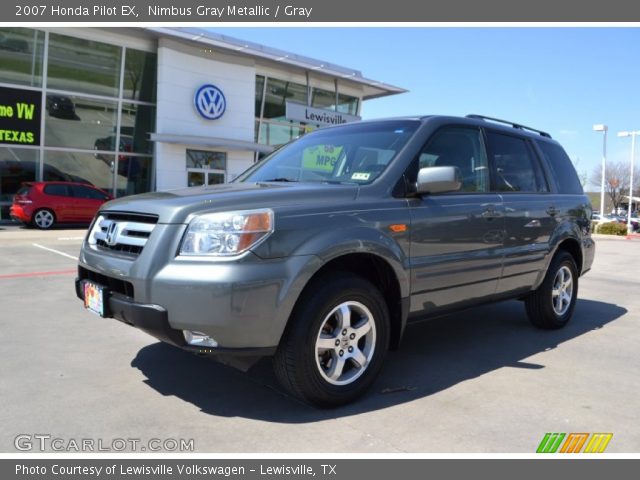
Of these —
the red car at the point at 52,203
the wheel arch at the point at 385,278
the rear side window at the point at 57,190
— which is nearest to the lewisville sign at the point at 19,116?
the red car at the point at 52,203

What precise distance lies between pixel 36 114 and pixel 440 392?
18.6 meters

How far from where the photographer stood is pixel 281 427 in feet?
9.99

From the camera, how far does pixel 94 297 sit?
343 cm

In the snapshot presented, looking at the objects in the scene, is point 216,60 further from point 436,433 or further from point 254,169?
point 436,433

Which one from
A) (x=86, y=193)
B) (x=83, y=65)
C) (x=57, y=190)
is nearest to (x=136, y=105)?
(x=83, y=65)

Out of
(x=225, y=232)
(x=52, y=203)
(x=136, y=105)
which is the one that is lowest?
(x=52, y=203)

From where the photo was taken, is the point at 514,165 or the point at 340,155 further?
the point at 514,165

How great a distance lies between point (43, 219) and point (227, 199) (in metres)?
15.3

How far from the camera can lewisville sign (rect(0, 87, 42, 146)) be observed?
1738cm

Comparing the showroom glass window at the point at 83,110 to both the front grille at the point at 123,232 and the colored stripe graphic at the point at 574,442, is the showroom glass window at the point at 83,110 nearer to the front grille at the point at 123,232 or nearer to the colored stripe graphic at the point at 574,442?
the front grille at the point at 123,232

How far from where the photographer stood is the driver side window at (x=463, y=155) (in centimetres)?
407

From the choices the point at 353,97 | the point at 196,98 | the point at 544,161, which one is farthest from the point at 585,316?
the point at 353,97

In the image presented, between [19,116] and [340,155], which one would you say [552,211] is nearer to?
[340,155]
